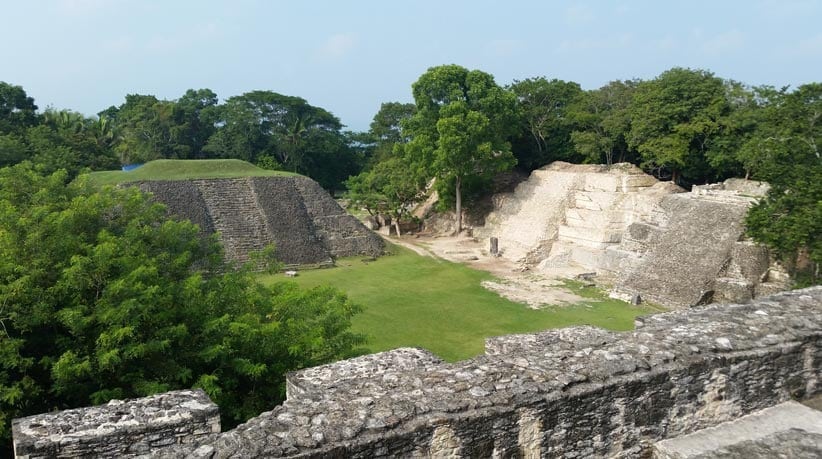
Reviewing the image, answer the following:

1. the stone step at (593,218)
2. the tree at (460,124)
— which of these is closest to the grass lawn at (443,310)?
the stone step at (593,218)

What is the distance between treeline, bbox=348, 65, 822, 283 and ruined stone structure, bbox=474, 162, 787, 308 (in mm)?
1793

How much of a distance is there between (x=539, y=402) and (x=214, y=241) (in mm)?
8700

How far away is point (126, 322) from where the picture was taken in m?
8.28

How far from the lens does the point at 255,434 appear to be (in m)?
4.51

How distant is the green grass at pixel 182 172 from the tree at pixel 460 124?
7327mm

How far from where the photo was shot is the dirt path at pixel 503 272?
19.7 m

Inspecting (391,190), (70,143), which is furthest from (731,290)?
(70,143)

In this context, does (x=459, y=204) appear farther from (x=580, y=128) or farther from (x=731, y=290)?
(x=731, y=290)

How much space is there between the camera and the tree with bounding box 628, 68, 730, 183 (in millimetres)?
26234

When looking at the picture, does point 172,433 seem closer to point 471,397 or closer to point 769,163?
point 471,397

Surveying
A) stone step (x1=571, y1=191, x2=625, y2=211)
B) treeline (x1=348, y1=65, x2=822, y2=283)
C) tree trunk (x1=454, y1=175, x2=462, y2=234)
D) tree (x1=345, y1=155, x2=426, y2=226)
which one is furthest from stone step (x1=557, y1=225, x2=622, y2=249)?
tree (x1=345, y1=155, x2=426, y2=226)

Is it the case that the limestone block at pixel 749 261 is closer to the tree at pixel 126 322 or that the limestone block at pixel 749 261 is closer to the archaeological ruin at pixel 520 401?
the archaeological ruin at pixel 520 401

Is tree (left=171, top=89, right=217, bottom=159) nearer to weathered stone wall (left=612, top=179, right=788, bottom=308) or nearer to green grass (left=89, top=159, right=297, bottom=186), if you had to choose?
green grass (left=89, top=159, right=297, bottom=186)

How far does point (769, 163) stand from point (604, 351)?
1416 cm
